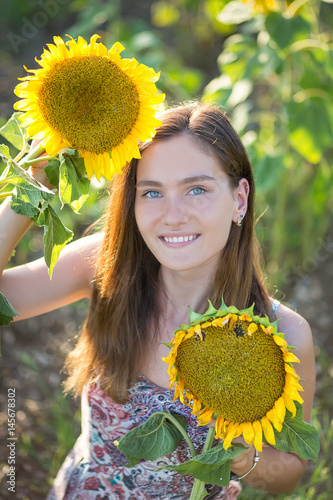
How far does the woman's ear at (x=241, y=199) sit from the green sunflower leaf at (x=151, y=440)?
0.44 m

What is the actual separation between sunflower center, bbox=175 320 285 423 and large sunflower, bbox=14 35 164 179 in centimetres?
29

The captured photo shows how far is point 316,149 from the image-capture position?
2346mm

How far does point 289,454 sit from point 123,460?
363mm

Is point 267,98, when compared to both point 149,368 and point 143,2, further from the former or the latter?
point 149,368

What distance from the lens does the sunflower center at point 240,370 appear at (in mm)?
835

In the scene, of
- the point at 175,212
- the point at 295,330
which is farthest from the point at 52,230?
the point at 295,330

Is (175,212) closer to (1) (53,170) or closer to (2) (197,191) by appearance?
(2) (197,191)

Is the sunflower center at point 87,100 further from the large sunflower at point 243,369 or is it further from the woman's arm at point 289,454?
the woman's arm at point 289,454

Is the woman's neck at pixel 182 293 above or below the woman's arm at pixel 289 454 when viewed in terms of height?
above

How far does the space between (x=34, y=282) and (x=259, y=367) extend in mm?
715

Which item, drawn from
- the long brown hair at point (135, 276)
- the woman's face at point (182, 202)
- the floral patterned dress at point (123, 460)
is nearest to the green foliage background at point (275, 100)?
the long brown hair at point (135, 276)

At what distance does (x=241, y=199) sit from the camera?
1.31 meters

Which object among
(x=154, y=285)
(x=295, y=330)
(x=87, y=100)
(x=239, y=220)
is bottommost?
(x=295, y=330)

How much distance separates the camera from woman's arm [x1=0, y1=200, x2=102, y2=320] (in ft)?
4.55
